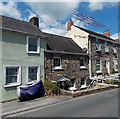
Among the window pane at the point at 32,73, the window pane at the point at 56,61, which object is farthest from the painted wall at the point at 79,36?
the window pane at the point at 32,73

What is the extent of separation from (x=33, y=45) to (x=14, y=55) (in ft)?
7.24

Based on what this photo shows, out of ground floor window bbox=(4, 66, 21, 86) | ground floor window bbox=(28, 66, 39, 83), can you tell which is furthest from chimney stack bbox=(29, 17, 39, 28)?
ground floor window bbox=(4, 66, 21, 86)

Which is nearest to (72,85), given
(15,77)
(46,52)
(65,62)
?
(65,62)

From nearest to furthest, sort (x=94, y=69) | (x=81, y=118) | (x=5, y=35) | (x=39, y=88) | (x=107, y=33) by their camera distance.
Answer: (x=81, y=118) → (x=5, y=35) → (x=39, y=88) → (x=94, y=69) → (x=107, y=33)

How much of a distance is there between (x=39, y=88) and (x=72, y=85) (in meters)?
6.13

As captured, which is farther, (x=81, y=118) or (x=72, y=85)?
(x=72, y=85)

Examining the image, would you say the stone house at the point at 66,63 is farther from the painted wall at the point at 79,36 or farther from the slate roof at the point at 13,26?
the slate roof at the point at 13,26

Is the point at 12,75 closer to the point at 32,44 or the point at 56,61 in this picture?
the point at 32,44

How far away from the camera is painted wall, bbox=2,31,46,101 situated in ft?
32.2

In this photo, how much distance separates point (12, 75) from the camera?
1031cm

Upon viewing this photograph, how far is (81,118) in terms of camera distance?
19.4ft

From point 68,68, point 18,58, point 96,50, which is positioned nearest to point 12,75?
point 18,58

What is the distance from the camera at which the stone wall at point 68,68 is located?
12.8m

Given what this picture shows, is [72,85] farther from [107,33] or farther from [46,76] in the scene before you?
[107,33]
